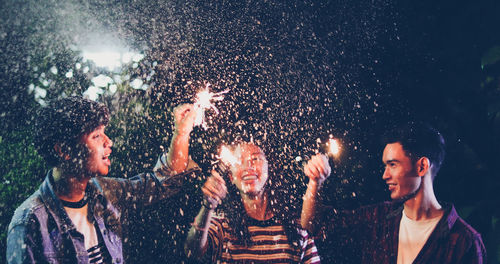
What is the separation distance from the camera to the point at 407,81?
11.9 ft

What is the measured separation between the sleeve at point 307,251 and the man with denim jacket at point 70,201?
68.5 inches

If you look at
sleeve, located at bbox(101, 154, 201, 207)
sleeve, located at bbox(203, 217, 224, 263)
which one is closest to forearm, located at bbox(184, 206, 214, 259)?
sleeve, located at bbox(203, 217, 224, 263)

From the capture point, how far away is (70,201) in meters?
2.76

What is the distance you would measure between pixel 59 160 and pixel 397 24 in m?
3.88

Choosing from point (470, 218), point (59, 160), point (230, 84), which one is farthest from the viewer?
point (230, 84)

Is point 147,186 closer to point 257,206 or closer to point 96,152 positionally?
point 96,152

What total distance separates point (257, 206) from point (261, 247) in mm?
409

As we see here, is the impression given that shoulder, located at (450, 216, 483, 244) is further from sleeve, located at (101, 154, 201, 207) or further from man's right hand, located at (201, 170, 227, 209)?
sleeve, located at (101, 154, 201, 207)

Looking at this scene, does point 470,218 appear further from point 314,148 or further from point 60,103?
point 60,103

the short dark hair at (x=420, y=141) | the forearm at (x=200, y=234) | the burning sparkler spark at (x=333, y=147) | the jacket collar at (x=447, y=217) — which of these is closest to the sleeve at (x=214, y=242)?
the forearm at (x=200, y=234)

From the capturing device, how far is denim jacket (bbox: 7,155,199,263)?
243cm

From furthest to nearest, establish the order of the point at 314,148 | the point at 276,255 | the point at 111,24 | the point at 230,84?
the point at 111,24 → the point at 230,84 → the point at 314,148 → the point at 276,255

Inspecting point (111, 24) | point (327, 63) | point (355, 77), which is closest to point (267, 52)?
point (327, 63)

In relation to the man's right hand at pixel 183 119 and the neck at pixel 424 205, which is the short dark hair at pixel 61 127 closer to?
the man's right hand at pixel 183 119
